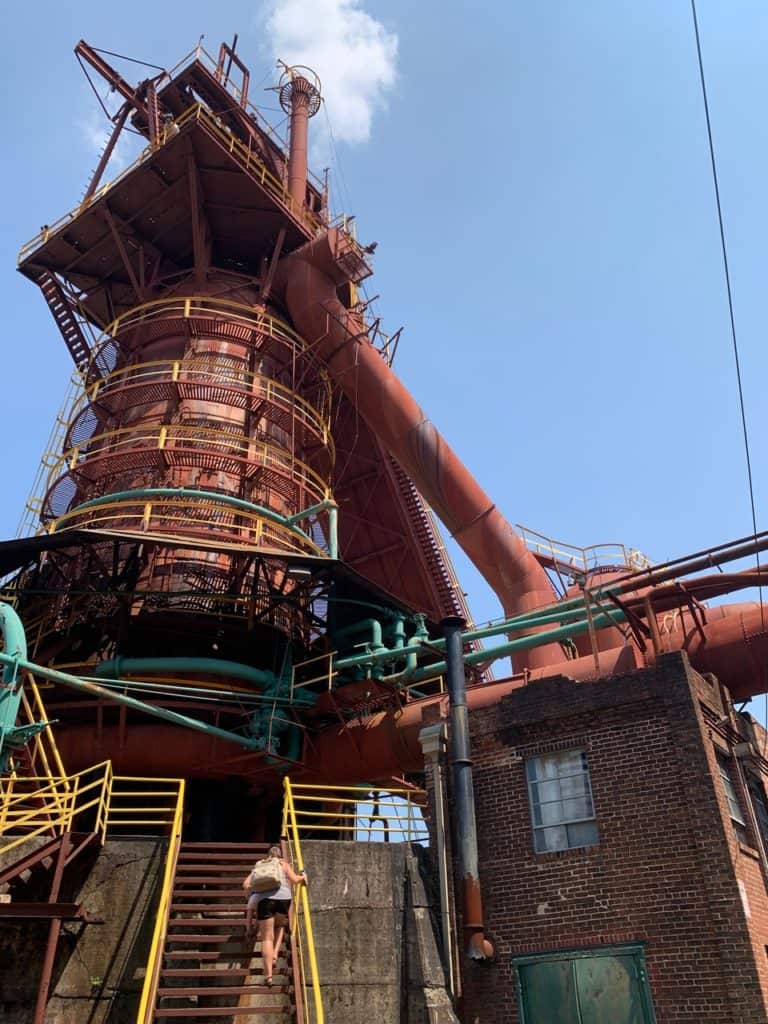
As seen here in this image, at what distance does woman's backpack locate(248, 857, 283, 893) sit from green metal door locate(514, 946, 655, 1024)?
3755mm

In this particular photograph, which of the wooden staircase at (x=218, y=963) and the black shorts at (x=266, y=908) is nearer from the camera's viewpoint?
the wooden staircase at (x=218, y=963)

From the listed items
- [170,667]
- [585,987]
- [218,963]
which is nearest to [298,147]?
[170,667]

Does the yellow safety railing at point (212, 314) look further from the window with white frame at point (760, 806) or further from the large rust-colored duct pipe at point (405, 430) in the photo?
the window with white frame at point (760, 806)

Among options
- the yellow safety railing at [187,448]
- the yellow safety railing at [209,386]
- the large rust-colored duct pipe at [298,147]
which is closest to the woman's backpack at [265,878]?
the yellow safety railing at [187,448]

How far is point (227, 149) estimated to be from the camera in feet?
77.2

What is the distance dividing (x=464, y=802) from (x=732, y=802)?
366 centimetres

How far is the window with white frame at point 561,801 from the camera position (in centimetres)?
1136

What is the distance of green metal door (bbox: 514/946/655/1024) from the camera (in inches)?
396

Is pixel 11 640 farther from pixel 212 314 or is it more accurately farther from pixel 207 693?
pixel 212 314

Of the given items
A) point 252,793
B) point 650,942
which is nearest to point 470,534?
point 252,793

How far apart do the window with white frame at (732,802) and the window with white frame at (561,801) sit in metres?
Answer: 1.83

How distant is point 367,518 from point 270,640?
11105mm

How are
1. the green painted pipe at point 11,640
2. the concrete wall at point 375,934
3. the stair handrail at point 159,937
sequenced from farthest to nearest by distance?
1. the green painted pipe at point 11,640
2. the concrete wall at point 375,934
3. the stair handrail at point 159,937

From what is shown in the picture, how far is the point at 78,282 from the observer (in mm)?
26328
